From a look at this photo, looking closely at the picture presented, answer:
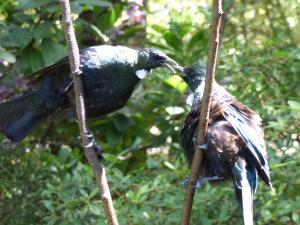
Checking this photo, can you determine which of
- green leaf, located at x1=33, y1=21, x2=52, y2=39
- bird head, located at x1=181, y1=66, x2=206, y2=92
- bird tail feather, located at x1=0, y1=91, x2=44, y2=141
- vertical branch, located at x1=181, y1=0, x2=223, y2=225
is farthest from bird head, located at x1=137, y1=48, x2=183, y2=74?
green leaf, located at x1=33, y1=21, x2=52, y2=39

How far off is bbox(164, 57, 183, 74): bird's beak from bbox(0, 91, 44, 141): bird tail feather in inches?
25.5

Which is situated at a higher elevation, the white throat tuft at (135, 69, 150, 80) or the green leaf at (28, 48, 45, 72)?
the white throat tuft at (135, 69, 150, 80)

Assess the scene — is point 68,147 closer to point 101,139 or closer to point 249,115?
point 101,139

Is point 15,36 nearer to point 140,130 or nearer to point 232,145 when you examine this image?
point 140,130

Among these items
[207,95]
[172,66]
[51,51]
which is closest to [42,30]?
[51,51]

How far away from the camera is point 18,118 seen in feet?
10.8

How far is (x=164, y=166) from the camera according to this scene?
171 inches

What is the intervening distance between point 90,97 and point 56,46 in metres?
1.03

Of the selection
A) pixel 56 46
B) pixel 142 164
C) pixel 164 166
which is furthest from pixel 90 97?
pixel 142 164

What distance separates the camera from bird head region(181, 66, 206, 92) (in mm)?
3291

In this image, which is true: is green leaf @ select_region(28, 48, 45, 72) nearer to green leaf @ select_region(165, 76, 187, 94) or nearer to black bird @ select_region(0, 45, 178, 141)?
black bird @ select_region(0, 45, 178, 141)

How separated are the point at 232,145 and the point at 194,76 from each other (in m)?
0.54

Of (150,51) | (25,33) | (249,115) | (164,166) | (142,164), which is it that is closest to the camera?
(249,115)

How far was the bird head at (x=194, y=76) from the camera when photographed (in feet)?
10.8
